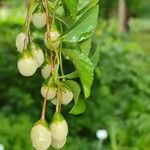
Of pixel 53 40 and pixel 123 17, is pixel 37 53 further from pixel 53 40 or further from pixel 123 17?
pixel 123 17

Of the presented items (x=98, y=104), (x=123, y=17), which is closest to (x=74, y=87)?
(x=98, y=104)

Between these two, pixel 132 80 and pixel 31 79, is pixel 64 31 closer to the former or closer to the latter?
pixel 31 79

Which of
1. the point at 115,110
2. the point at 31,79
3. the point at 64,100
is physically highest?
the point at 64,100

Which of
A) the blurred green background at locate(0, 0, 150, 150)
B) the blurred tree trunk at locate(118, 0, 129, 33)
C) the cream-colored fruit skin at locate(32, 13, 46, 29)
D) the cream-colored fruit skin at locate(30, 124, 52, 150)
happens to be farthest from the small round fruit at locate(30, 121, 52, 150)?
the blurred tree trunk at locate(118, 0, 129, 33)

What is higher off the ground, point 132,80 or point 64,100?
point 64,100

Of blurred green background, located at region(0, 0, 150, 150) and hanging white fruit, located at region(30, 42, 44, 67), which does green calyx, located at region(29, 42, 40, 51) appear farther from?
blurred green background, located at region(0, 0, 150, 150)

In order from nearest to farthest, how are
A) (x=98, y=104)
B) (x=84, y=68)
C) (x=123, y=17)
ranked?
1. (x=84, y=68)
2. (x=98, y=104)
3. (x=123, y=17)

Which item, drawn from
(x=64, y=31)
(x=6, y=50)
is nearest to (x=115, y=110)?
(x=6, y=50)
